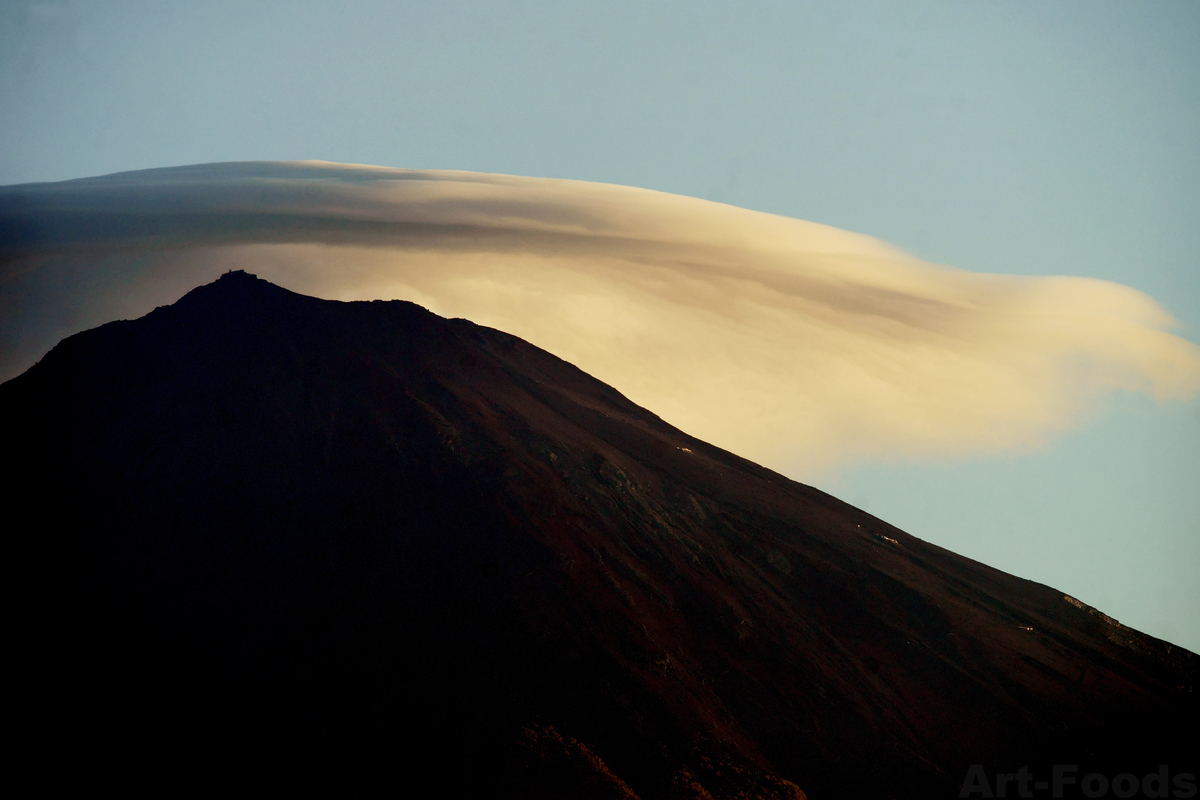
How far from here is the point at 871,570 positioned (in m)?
36.5

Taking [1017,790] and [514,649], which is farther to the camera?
[1017,790]

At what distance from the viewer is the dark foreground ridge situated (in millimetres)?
22000

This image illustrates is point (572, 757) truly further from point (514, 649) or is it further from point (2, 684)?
point (2, 684)

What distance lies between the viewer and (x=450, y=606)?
2481cm

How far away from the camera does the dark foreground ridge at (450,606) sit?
22.0 metres

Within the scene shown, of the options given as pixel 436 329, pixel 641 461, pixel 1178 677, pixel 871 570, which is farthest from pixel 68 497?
pixel 1178 677

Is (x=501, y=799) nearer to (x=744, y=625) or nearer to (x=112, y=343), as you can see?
(x=744, y=625)

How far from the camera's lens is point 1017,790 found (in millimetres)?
27359

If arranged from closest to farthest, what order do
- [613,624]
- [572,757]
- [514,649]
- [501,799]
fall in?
1. [501,799]
2. [572,757]
3. [514,649]
4. [613,624]

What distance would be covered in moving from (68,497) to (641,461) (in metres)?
20.0

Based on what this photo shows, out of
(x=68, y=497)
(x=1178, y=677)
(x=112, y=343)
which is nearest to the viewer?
(x=68, y=497)

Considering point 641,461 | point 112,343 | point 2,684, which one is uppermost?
point 641,461

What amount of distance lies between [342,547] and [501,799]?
29.7ft

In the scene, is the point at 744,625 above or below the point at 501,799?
above
